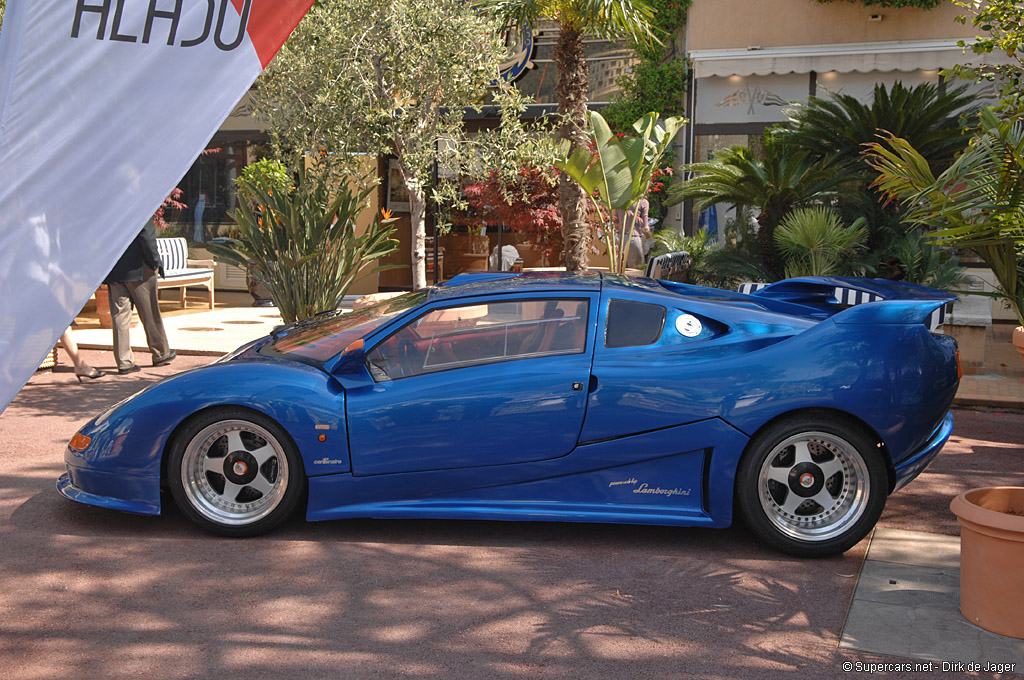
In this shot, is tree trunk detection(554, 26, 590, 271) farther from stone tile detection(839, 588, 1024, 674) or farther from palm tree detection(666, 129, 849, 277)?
stone tile detection(839, 588, 1024, 674)

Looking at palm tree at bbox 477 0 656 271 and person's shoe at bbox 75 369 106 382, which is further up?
palm tree at bbox 477 0 656 271

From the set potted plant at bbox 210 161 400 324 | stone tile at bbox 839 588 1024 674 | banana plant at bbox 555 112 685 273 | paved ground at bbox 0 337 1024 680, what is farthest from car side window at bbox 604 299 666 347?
banana plant at bbox 555 112 685 273

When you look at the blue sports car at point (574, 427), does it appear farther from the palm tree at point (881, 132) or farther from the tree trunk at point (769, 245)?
the palm tree at point (881, 132)

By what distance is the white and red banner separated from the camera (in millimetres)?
1777

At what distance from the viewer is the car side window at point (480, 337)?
5164mm

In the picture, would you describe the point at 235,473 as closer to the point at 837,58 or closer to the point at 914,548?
the point at 914,548

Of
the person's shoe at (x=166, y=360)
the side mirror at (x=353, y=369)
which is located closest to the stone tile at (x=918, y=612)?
the side mirror at (x=353, y=369)

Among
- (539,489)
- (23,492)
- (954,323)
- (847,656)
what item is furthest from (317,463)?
(954,323)

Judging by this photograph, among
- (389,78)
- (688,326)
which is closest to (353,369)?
(688,326)

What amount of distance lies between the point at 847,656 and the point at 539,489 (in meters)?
1.79

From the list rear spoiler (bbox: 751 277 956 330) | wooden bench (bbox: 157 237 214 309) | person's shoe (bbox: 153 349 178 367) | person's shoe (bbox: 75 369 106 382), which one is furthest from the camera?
wooden bench (bbox: 157 237 214 309)

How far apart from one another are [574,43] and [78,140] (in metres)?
12.3

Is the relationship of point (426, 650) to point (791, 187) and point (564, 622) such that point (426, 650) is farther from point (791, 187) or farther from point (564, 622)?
point (791, 187)

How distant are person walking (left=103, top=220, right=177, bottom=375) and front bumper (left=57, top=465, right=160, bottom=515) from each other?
5.38 metres
